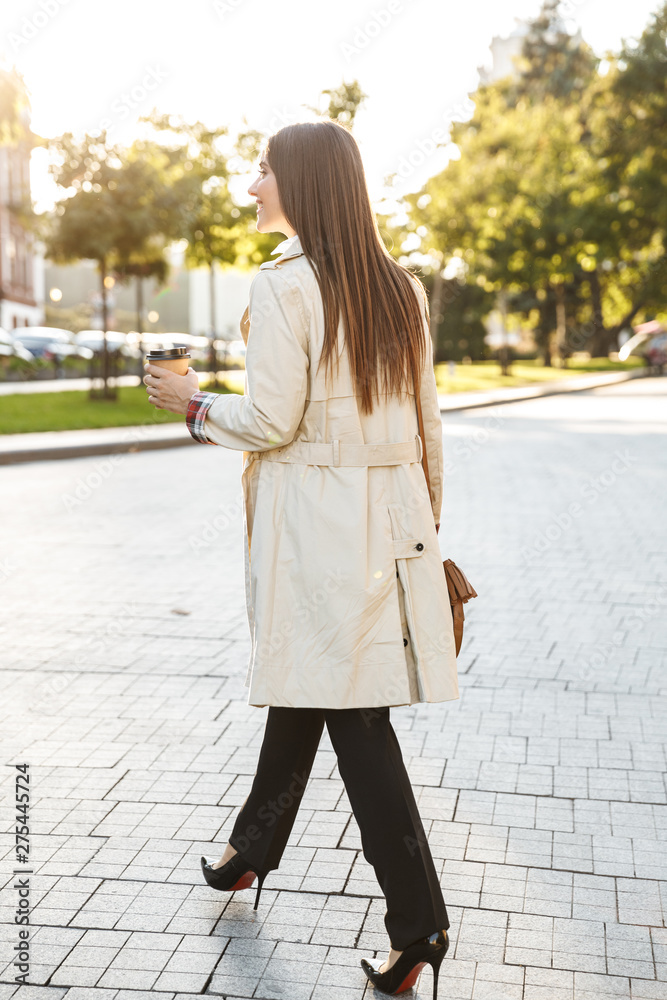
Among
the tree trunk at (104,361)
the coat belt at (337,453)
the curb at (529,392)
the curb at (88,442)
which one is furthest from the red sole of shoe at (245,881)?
the tree trunk at (104,361)

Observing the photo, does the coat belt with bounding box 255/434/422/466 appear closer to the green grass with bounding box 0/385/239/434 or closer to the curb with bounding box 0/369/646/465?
the curb with bounding box 0/369/646/465

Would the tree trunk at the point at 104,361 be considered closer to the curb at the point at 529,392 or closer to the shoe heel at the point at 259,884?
the curb at the point at 529,392

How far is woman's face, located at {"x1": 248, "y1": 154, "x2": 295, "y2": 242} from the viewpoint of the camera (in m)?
2.57

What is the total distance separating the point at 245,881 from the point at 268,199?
1.82 metres

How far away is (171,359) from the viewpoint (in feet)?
8.77

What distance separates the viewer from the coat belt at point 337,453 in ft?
8.25

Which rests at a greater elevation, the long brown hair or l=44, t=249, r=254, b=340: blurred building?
l=44, t=249, r=254, b=340: blurred building

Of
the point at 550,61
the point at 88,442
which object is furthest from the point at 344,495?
the point at 550,61

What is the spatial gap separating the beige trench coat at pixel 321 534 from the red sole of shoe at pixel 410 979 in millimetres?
638

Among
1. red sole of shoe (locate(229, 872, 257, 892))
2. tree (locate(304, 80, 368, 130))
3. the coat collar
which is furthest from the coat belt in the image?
tree (locate(304, 80, 368, 130))

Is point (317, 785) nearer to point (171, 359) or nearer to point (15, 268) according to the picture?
point (171, 359)

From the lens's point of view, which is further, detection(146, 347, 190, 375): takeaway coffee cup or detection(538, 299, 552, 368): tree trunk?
detection(538, 299, 552, 368): tree trunk

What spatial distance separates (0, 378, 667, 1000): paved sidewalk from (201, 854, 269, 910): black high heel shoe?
2.2 inches

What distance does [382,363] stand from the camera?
2.54 meters
